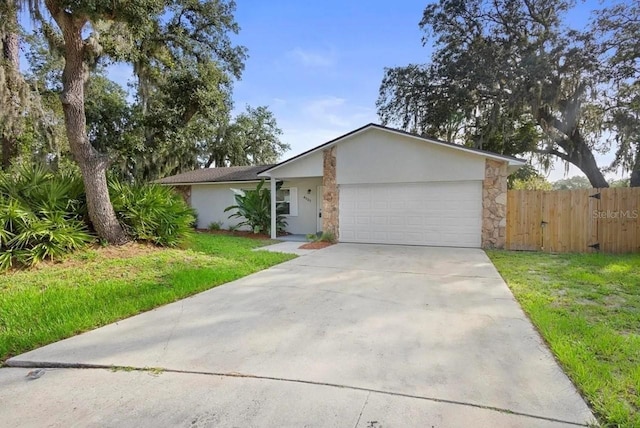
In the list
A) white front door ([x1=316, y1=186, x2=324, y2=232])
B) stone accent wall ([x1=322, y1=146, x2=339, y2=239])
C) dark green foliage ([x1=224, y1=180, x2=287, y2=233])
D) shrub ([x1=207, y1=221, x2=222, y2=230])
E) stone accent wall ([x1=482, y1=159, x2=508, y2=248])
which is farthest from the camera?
shrub ([x1=207, y1=221, x2=222, y2=230])

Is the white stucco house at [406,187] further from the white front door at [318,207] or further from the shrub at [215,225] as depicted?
the shrub at [215,225]

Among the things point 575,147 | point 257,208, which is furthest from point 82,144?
point 575,147

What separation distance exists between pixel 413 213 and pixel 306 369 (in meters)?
8.62

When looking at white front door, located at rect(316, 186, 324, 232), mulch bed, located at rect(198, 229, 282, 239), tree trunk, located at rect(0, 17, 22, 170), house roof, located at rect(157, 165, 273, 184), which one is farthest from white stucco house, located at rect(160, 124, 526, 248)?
tree trunk, located at rect(0, 17, 22, 170)

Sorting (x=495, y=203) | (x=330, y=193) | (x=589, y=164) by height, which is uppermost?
(x=589, y=164)

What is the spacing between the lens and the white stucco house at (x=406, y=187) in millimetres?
10047

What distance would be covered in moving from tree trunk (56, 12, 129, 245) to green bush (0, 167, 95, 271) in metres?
0.43

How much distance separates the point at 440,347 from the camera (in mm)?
3389

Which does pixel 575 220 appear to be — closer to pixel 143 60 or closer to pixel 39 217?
pixel 39 217

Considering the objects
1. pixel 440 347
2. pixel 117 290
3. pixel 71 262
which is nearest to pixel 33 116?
pixel 71 262

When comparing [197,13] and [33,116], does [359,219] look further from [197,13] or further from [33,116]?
[33,116]

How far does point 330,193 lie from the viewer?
11.9 meters

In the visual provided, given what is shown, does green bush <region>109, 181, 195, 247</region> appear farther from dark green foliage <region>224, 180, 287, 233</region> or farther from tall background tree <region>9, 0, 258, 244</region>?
dark green foliage <region>224, 180, 287, 233</region>

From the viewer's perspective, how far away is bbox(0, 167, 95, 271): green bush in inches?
265
